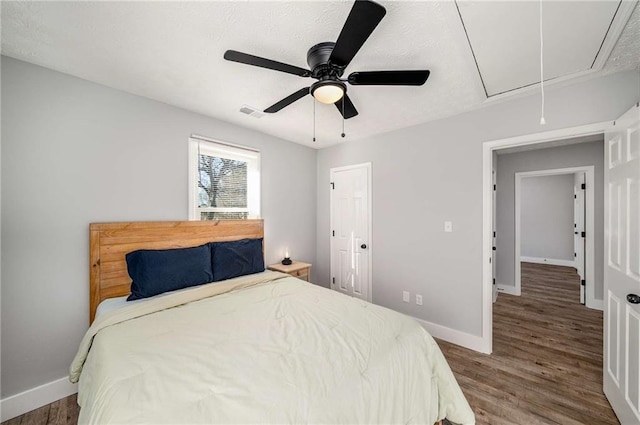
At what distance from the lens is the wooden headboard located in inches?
81.7

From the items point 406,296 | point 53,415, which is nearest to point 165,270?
point 53,415

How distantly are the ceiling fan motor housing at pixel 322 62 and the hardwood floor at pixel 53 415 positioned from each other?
290cm

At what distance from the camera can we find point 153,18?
143 cm

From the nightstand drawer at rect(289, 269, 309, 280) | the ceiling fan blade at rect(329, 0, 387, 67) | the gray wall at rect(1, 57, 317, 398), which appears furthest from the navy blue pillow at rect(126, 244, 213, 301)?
the ceiling fan blade at rect(329, 0, 387, 67)

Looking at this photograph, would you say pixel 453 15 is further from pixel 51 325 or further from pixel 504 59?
pixel 51 325

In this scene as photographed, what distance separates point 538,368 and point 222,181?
3.73 metres

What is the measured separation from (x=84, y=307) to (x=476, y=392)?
3276mm

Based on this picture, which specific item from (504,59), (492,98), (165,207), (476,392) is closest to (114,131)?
(165,207)

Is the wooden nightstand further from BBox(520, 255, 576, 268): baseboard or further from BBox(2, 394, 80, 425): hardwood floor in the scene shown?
BBox(520, 255, 576, 268): baseboard

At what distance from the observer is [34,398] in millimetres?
1849

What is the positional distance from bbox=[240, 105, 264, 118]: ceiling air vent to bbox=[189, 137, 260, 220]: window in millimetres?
520

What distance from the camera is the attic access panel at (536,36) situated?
135cm

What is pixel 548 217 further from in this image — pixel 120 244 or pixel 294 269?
pixel 120 244

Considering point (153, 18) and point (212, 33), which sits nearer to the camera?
point (153, 18)
